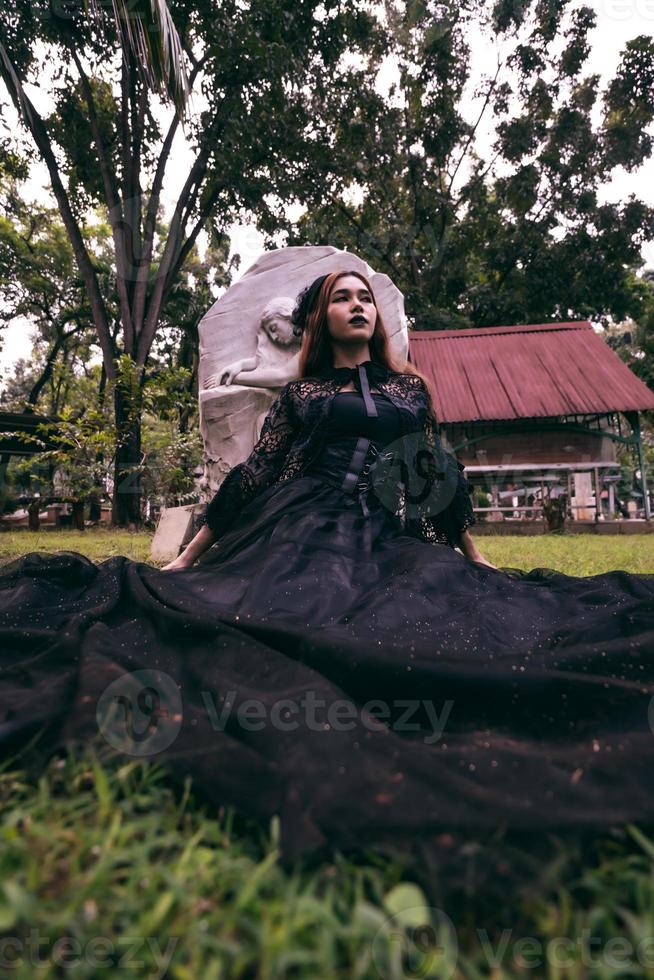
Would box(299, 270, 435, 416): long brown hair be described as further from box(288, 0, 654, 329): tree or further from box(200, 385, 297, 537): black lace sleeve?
box(288, 0, 654, 329): tree

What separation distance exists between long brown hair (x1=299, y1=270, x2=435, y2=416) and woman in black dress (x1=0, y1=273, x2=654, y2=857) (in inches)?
12.5

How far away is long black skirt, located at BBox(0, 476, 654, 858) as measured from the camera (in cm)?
87

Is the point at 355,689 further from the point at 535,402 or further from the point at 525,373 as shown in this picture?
the point at 525,373

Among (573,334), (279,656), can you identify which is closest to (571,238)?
(573,334)

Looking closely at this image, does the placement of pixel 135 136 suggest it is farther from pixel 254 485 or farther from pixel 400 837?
pixel 400 837

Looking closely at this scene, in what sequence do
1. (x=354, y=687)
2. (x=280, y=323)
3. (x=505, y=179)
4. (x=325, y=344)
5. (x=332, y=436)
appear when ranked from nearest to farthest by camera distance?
(x=354, y=687) → (x=332, y=436) → (x=325, y=344) → (x=280, y=323) → (x=505, y=179)

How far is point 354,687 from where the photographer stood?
1215mm

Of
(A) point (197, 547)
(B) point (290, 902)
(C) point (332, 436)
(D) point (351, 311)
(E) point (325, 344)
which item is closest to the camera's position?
(B) point (290, 902)

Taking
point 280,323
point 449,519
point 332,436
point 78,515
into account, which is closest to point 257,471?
point 332,436

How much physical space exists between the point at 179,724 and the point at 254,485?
5.05 feet

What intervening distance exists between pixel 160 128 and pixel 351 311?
8.44m

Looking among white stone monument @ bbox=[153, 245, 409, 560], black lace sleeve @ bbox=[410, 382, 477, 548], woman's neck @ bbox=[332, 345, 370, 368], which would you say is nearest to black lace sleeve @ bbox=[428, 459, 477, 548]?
black lace sleeve @ bbox=[410, 382, 477, 548]

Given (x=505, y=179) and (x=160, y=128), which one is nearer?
(x=160, y=128)

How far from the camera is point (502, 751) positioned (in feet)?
3.20
